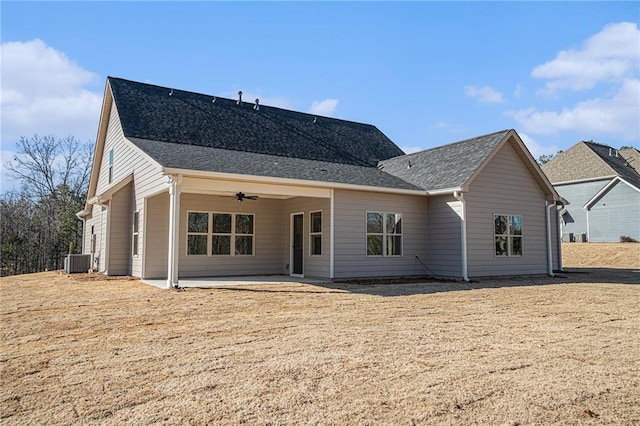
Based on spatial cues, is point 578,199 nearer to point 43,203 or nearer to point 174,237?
point 174,237

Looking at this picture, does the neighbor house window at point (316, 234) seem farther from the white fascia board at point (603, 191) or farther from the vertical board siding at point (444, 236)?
the white fascia board at point (603, 191)

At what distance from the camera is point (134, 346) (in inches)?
197

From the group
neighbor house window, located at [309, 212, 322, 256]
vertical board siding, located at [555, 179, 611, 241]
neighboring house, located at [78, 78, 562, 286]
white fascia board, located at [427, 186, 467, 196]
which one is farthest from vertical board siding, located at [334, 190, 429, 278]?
vertical board siding, located at [555, 179, 611, 241]

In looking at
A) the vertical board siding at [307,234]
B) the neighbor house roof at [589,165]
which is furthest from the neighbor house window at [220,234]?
the neighbor house roof at [589,165]

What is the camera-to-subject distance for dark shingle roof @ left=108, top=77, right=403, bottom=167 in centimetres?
1478

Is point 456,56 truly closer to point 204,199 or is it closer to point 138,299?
point 204,199

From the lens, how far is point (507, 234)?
47.3ft

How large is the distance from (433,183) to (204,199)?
A: 6.99 metres

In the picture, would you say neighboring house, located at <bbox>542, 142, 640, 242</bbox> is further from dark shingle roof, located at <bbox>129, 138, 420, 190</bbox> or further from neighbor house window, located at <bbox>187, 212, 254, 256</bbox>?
neighbor house window, located at <bbox>187, 212, 254, 256</bbox>

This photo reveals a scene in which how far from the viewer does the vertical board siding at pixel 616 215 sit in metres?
27.9

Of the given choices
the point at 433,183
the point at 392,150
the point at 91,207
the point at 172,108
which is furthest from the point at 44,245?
the point at 433,183

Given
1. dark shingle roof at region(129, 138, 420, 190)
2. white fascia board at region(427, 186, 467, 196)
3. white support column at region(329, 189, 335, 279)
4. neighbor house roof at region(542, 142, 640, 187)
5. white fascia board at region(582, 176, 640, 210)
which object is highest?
neighbor house roof at region(542, 142, 640, 187)

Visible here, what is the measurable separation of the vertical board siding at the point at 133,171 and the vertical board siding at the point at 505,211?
8.74 m

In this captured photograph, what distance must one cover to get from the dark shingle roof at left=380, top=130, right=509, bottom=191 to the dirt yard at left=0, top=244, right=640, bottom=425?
5.88 m
